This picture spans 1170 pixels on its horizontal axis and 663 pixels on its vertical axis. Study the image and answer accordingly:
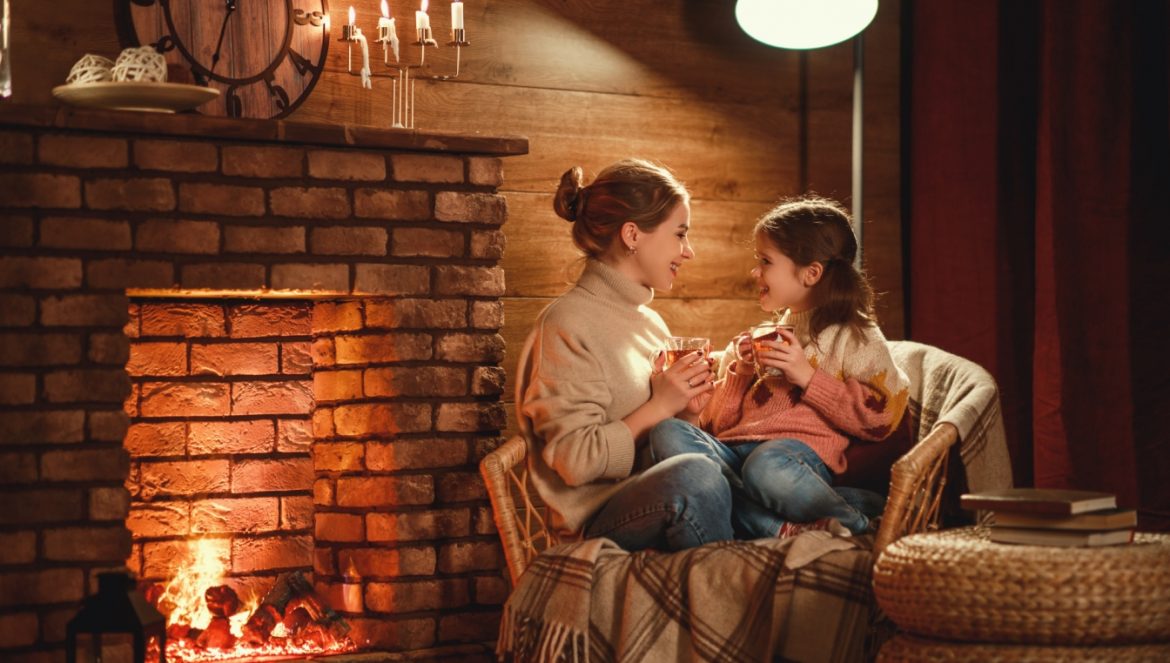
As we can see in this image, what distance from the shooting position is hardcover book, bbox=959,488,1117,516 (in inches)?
74.3

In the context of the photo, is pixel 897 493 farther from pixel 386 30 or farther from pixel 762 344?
pixel 386 30

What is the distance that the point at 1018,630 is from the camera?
1862 millimetres

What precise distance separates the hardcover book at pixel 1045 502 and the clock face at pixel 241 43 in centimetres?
166

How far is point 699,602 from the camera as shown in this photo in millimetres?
2168

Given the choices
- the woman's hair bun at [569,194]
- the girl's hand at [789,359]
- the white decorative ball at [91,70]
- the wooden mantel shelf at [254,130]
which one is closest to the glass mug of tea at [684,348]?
the girl's hand at [789,359]

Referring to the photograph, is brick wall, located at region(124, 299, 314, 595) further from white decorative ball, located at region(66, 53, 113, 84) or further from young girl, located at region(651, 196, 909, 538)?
young girl, located at region(651, 196, 909, 538)

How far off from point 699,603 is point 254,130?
1.23 m

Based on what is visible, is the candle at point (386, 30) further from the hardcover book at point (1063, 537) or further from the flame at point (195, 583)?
the hardcover book at point (1063, 537)

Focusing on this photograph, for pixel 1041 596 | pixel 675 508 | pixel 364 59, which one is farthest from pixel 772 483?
pixel 364 59

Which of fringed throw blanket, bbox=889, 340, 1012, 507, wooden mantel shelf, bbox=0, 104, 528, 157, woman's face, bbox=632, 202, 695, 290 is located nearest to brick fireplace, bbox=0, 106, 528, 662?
wooden mantel shelf, bbox=0, 104, 528, 157

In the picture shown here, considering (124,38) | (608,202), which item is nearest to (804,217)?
(608,202)

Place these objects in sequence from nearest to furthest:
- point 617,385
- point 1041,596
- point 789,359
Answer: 1. point 1041,596
2. point 789,359
3. point 617,385

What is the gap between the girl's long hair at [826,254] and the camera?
8.48 feet

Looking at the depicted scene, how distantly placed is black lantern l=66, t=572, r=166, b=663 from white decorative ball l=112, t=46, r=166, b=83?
93cm
